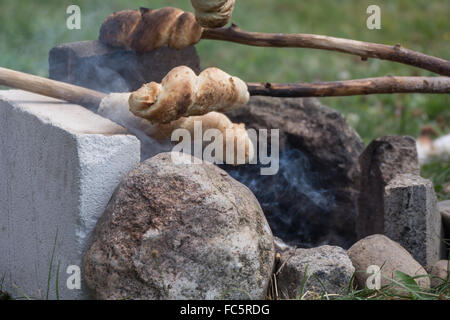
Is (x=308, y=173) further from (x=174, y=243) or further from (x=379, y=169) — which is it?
(x=174, y=243)

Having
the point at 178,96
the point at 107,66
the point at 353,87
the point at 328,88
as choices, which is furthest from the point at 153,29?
the point at 353,87

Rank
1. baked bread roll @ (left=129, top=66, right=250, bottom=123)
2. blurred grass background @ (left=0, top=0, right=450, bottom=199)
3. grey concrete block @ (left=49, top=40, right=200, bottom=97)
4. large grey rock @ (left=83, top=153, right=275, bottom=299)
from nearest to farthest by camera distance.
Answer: large grey rock @ (left=83, top=153, right=275, bottom=299) → baked bread roll @ (left=129, top=66, right=250, bottom=123) → grey concrete block @ (left=49, top=40, right=200, bottom=97) → blurred grass background @ (left=0, top=0, right=450, bottom=199)

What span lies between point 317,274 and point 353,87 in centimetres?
107

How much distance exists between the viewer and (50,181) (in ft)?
6.60

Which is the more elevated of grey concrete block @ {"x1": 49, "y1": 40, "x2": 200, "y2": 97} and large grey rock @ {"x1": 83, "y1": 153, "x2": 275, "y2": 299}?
grey concrete block @ {"x1": 49, "y1": 40, "x2": 200, "y2": 97}

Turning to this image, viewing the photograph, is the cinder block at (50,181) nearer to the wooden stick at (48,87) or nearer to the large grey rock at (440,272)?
the wooden stick at (48,87)

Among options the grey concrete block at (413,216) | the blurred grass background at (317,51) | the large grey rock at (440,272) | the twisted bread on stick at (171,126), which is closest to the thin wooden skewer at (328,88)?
the twisted bread on stick at (171,126)

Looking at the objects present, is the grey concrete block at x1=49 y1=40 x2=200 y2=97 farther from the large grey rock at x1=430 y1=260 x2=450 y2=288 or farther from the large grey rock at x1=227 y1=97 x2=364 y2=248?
the large grey rock at x1=430 y1=260 x2=450 y2=288

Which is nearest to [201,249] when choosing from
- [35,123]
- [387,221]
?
[35,123]

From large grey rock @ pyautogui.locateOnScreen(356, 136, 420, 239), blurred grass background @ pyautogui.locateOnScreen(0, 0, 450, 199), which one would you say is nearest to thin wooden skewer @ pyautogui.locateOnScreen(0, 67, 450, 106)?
large grey rock @ pyautogui.locateOnScreen(356, 136, 420, 239)

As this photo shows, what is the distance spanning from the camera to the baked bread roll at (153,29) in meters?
2.56

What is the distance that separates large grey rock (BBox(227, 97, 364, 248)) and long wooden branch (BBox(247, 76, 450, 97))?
0.28 meters

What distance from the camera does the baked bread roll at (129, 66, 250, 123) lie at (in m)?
2.04
